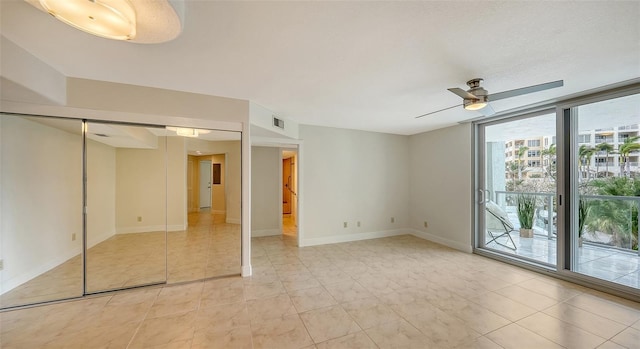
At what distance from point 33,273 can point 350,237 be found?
470 centimetres

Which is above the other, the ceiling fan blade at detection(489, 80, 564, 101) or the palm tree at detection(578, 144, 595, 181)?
the ceiling fan blade at detection(489, 80, 564, 101)

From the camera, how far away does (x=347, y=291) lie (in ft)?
9.12

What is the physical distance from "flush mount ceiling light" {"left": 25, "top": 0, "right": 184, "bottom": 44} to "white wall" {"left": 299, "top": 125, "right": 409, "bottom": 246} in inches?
127

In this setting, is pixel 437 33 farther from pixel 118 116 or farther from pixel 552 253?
pixel 552 253

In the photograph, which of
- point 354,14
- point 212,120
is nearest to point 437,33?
point 354,14

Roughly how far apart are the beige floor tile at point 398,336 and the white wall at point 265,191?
3.68 metres

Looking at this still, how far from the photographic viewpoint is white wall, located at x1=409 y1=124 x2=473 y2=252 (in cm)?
434

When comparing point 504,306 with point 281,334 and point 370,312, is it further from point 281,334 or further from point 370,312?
point 281,334

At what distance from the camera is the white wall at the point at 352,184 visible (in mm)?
4699

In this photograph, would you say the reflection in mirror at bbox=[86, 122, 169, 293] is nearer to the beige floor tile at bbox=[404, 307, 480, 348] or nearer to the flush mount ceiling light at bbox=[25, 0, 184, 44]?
the flush mount ceiling light at bbox=[25, 0, 184, 44]

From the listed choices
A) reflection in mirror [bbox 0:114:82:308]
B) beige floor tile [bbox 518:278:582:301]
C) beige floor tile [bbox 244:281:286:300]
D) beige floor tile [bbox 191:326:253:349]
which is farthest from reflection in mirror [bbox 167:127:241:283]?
beige floor tile [bbox 518:278:582:301]

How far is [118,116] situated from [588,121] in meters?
5.86

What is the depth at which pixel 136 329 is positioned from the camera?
6.81 feet

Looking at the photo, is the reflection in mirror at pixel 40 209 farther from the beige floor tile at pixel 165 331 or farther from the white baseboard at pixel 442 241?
the white baseboard at pixel 442 241
